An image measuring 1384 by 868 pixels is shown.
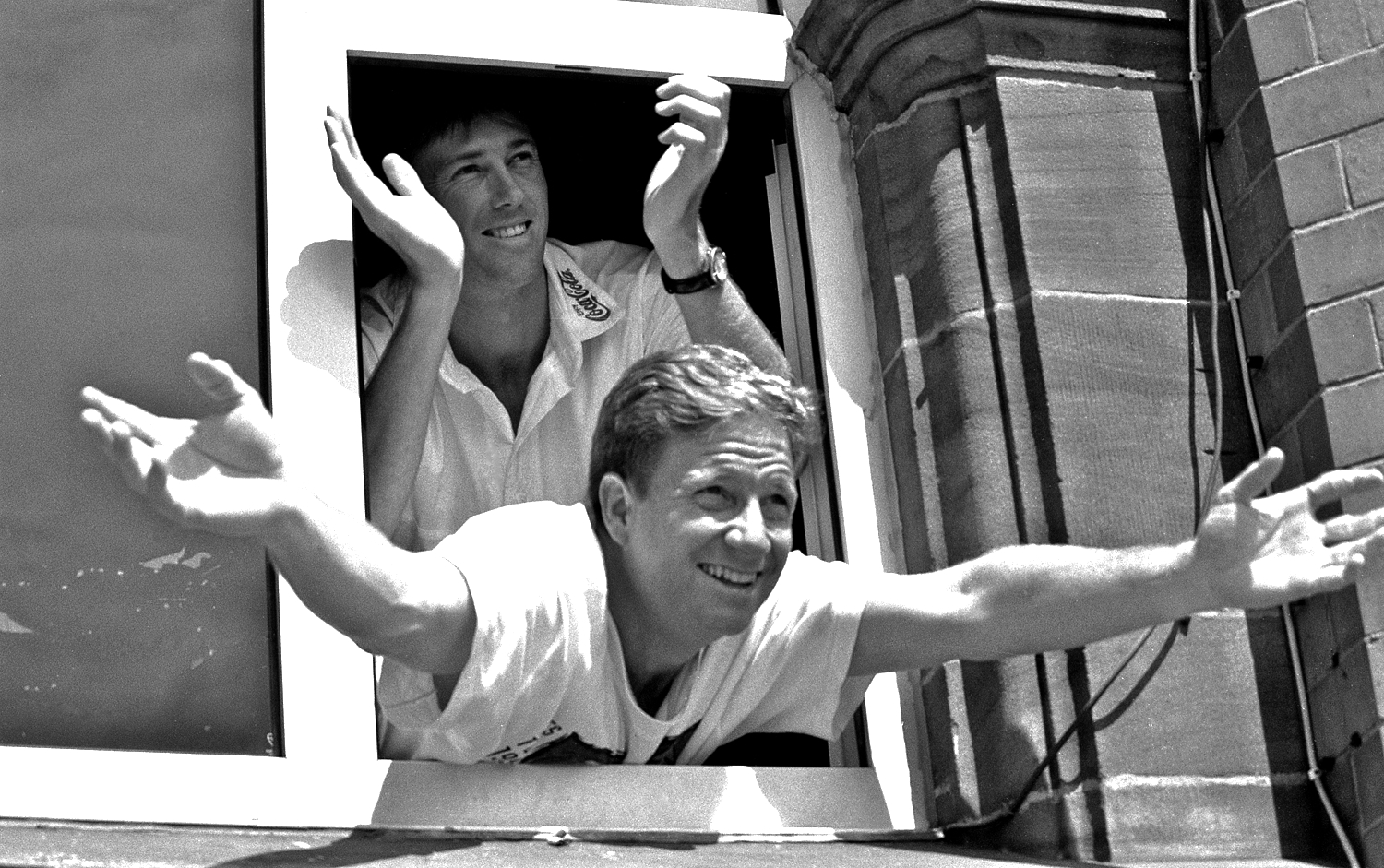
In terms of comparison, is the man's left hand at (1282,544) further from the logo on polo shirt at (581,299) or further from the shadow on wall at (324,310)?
the shadow on wall at (324,310)

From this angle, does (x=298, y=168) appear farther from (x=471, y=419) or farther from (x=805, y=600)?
(x=805, y=600)

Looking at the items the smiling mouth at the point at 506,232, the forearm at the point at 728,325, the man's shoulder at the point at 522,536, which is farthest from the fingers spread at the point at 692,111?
the man's shoulder at the point at 522,536

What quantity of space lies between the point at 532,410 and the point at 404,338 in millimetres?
331

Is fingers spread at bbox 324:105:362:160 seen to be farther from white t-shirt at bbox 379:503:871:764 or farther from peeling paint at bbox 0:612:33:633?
peeling paint at bbox 0:612:33:633

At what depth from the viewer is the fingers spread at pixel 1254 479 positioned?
3.80m

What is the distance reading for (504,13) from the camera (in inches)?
194

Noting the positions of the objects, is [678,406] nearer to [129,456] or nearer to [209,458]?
[209,458]

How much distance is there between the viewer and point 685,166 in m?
4.60

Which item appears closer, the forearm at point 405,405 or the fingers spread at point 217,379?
the fingers spread at point 217,379

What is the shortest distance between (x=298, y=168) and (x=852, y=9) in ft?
3.31

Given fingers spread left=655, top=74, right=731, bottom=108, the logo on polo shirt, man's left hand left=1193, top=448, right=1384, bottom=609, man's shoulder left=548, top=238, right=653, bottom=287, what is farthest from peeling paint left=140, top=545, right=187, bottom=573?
man's left hand left=1193, top=448, right=1384, bottom=609

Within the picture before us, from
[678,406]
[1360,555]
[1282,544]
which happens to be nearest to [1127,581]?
[1282,544]

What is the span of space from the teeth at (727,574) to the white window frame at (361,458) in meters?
0.36

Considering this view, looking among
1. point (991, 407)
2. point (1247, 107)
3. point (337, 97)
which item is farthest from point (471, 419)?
point (1247, 107)
